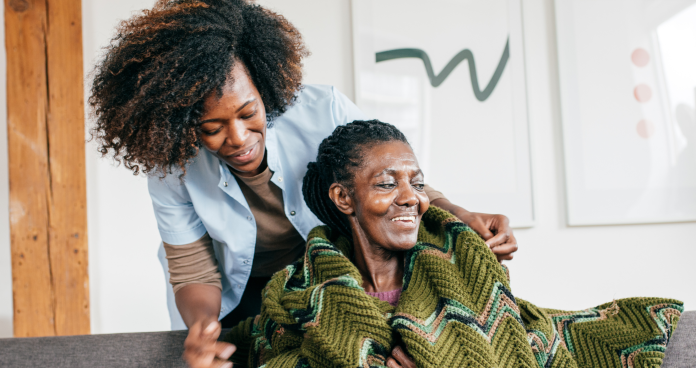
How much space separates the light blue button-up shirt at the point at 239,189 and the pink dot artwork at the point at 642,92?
68.2 inches

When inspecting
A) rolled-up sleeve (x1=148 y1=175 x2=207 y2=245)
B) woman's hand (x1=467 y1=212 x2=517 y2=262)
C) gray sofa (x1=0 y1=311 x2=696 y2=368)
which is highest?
rolled-up sleeve (x1=148 y1=175 x2=207 y2=245)

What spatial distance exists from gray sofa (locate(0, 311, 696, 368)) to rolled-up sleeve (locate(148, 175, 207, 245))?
291mm

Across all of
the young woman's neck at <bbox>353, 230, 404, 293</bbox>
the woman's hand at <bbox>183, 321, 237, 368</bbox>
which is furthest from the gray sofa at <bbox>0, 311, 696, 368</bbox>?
the young woman's neck at <bbox>353, 230, 404, 293</bbox>

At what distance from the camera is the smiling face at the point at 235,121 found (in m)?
1.12

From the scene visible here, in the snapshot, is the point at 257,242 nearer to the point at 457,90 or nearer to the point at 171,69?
the point at 171,69

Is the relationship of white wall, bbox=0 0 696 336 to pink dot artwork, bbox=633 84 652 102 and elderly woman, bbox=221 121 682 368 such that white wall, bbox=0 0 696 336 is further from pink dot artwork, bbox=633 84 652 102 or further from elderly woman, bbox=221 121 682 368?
elderly woman, bbox=221 121 682 368

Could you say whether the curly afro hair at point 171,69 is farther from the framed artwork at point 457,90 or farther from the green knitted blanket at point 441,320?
the framed artwork at point 457,90

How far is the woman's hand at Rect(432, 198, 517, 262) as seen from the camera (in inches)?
46.5

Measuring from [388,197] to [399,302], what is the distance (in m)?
0.25

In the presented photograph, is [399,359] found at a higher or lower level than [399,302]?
lower

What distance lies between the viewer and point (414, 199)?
1147mm

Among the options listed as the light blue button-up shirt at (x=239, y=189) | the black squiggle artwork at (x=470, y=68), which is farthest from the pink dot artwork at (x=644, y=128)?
the light blue button-up shirt at (x=239, y=189)

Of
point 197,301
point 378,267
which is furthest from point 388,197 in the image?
point 197,301

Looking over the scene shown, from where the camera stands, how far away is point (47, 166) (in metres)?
2.14
